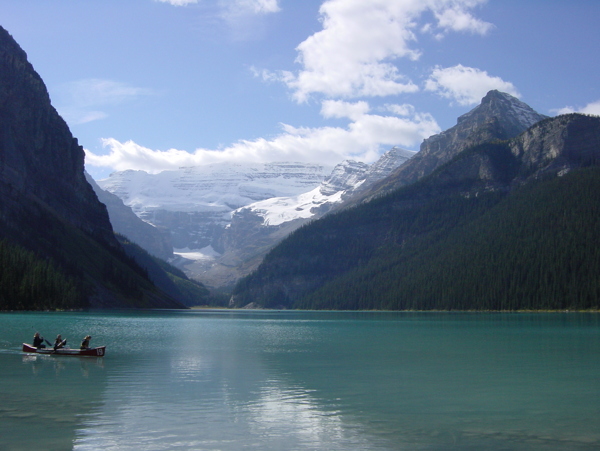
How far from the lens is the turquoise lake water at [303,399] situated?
94.9ft

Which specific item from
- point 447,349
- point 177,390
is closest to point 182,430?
point 177,390

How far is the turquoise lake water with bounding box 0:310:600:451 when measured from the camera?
28.9 m

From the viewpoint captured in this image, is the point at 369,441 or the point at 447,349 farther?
the point at 447,349

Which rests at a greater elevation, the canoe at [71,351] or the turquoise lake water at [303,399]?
the canoe at [71,351]

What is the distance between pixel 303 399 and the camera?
39.4 meters

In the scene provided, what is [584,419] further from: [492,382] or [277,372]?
[277,372]

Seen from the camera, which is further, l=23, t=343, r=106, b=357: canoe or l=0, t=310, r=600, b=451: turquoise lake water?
l=23, t=343, r=106, b=357: canoe

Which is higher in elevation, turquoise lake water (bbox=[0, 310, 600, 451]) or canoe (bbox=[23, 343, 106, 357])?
canoe (bbox=[23, 343, 106, 357])

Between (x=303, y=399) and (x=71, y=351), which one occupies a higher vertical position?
(x=71, y=351)

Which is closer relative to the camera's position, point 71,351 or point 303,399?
point 303,399

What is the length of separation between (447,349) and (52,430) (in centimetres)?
5236

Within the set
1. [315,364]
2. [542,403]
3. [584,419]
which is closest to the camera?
[584,419]

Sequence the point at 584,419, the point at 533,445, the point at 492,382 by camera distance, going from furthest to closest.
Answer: the point at 492,382, the point at 584,419, the point at 533,445

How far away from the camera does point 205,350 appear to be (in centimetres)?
7275
